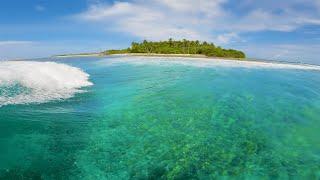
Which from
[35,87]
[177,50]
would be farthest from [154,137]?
[177,50]

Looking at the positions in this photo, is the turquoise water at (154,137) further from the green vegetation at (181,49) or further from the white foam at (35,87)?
the green vegetation at (181,49)

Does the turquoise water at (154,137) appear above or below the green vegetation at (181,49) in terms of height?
below

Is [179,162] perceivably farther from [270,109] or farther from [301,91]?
[301,91]

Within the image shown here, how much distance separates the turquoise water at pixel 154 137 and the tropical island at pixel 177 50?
5956cm

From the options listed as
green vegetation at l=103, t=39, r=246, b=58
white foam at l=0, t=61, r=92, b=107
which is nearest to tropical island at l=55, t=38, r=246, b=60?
green vegetation at l=103, t=39, r=246, b=58

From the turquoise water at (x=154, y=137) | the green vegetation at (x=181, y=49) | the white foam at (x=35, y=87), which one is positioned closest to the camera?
the turquoise water at (x=154, y=137)

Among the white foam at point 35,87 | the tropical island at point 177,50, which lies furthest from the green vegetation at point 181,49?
the white foam at point 35,87

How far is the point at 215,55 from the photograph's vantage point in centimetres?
7188

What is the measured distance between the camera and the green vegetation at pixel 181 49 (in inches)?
2886

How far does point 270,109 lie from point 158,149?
6754 mm

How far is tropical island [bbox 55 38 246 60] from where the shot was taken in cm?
7338

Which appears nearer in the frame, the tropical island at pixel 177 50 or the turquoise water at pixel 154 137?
the turquoise water at pixel 154 137

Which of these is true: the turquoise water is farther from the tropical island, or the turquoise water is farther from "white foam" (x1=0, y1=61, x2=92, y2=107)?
the tropical island

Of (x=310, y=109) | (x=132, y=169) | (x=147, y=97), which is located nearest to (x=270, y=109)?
(x=310, y=109)
